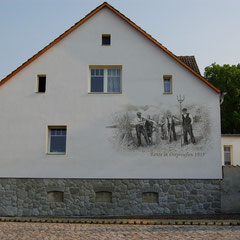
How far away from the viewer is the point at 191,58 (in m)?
20.3

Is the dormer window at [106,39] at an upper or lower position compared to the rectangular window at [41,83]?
upper

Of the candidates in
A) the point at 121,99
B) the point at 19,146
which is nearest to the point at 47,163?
Answer: the point at 19,146

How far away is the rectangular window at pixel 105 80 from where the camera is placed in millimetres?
16719

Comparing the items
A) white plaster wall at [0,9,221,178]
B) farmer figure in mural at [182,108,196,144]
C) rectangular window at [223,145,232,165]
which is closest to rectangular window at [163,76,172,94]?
white plaster wall at [0,9,221,178]

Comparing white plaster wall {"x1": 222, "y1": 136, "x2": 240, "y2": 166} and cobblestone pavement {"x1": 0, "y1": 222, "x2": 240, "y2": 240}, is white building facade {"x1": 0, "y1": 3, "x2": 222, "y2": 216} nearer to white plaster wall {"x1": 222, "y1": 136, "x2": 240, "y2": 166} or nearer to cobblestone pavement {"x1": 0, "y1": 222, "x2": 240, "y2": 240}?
cobblestone pavement {"x1": 0, "y1": 222, "x2": 240, "y2": 240}

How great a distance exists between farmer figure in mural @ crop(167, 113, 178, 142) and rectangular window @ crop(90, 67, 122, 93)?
2.76 meters

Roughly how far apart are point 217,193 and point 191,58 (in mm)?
8388

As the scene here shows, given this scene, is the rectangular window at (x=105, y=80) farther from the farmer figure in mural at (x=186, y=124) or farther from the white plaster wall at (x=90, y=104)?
the farmer figure in mural at (x=186, y=124)

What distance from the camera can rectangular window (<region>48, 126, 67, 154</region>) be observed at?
644 inches

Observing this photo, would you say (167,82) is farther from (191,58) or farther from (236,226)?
(236,226)

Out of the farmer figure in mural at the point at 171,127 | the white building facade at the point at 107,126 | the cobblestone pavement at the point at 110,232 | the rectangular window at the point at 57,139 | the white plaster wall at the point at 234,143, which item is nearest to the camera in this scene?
the cobblestone pavement at the point at 110,232

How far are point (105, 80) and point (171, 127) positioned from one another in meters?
3.94

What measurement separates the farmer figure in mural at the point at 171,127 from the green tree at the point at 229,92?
72.6 feet

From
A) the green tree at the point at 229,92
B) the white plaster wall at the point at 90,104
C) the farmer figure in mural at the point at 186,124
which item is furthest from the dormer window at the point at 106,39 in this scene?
the green tree at the point at 229,92
